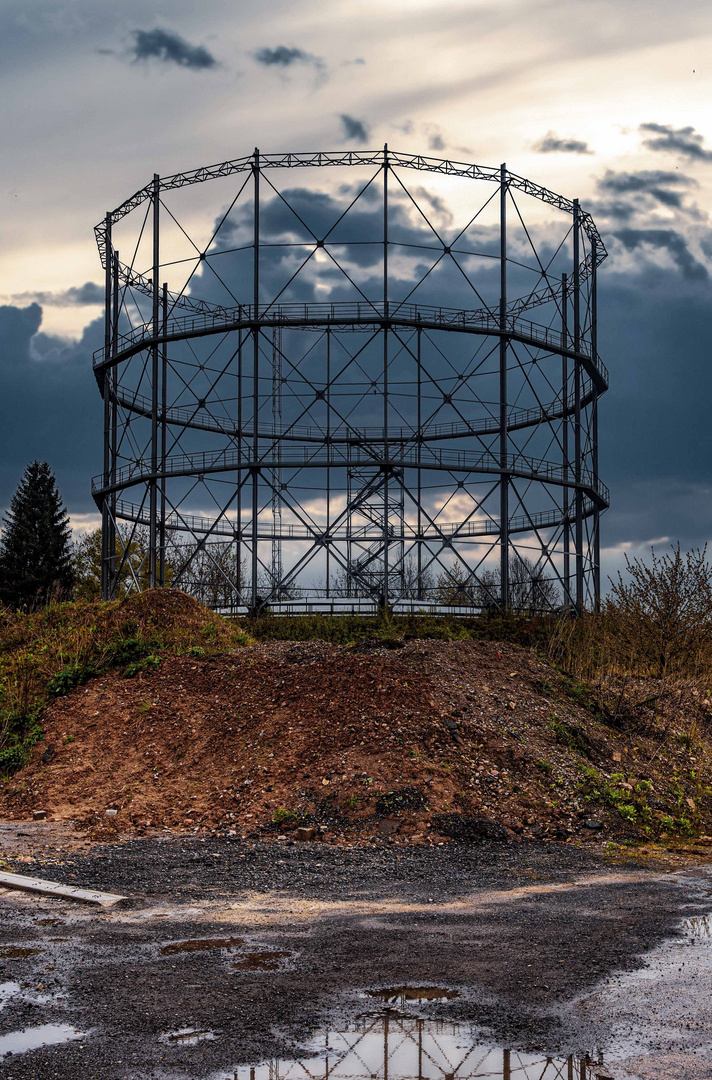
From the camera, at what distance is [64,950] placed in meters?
7.58

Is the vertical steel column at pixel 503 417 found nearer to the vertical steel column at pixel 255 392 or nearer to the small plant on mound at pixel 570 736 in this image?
the vertical steel column at pixel 255 392

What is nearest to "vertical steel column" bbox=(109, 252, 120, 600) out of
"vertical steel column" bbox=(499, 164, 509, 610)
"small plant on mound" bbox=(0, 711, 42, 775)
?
"vertical steel column" bbox=(499, 164, 509, 610)

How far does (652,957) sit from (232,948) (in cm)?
310

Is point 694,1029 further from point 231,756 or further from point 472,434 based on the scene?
point 472,434

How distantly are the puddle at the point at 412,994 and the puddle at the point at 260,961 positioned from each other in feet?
2.86

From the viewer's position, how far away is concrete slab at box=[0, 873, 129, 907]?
364 inches

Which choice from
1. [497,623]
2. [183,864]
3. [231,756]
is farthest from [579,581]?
[183,864]

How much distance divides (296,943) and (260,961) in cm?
56

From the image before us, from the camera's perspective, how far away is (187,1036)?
5840 millimetres

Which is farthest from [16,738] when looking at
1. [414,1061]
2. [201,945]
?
[414,1061]

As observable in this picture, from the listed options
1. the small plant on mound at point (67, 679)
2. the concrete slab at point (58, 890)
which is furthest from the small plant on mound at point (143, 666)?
the concrete slab at point (58, 890)

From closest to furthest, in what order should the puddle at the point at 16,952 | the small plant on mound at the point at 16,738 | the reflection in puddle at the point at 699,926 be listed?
the puddle at the point at 16,952 → the reflection in puddle at the point at 699,926 → the small plant on mound at the point at 16,738

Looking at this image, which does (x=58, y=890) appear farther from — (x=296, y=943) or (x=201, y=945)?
(x=296, y=943)

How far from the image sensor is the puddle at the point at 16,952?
7387 mm
